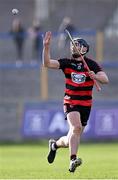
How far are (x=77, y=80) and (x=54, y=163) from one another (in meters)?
3.89

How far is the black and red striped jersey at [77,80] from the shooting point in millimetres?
14500

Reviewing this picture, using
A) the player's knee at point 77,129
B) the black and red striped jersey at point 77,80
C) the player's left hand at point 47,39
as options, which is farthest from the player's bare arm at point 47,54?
the player's knee at point 77,129

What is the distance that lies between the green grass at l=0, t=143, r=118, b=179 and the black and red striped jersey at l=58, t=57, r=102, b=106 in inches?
49.2

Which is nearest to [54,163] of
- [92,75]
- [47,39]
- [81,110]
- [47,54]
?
[81,110]

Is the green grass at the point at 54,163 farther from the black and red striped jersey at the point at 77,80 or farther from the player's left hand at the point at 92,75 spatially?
the player's left hand at the point at 92,75

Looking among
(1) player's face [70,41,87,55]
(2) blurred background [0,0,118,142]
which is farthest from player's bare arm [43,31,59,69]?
(2) blurred background [0,0,118,142]

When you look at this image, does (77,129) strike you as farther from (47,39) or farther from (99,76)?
(47,39)

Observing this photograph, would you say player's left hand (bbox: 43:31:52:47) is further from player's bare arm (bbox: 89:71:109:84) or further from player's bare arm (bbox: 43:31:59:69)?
player's bare arm (bbox: 89:71:109:84)

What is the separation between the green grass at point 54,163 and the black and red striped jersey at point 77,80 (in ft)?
4.10

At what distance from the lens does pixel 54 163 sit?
18016 millimetres

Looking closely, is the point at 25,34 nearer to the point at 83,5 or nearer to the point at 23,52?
the point at 23,52

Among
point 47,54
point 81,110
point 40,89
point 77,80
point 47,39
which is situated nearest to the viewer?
point 47,39

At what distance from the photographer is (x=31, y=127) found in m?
26.3

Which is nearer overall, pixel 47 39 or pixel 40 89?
pixel 47 39
